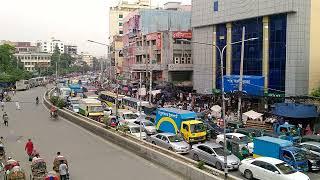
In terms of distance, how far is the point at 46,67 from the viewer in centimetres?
15712

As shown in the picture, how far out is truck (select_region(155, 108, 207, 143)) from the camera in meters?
28.3

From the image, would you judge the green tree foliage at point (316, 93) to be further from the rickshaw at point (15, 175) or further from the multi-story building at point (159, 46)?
the rickshaw at point (15, 175)

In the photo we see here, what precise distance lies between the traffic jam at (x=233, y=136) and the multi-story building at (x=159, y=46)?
1299 cm

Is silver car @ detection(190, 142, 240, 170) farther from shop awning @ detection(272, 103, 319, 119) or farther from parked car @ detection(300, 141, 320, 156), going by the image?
shop awning @ detection(272, 103, 319, 119)

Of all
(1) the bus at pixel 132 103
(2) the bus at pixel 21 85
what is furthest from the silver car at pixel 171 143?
(2) the bus at pixel 21 85

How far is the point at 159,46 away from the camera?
6184 centimetres

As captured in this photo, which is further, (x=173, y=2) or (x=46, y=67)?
(x=46, y=67)

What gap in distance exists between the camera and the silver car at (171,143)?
82.3ft

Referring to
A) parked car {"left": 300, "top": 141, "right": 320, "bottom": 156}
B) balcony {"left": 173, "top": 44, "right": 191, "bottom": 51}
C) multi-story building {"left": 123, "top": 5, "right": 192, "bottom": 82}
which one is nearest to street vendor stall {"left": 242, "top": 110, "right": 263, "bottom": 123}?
parked car {"left": 300, "top": 141, "right": 320, "bottom": 156}

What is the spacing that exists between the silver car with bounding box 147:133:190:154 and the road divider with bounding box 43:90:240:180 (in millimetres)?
985

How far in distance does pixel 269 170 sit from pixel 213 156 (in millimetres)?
3639

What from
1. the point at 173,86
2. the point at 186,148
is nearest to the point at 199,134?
the point at 186,148

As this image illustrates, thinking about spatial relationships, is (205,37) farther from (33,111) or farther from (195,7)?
(33,111)

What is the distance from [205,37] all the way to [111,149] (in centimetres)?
2794
